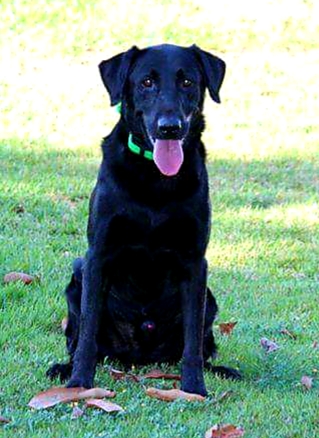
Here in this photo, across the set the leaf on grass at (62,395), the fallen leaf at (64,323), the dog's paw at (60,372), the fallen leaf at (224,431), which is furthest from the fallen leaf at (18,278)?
the fallen leaf at (224,431)

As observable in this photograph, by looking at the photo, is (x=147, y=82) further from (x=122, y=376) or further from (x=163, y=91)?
(x=122, y=376)

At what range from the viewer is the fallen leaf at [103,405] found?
16.3 ft

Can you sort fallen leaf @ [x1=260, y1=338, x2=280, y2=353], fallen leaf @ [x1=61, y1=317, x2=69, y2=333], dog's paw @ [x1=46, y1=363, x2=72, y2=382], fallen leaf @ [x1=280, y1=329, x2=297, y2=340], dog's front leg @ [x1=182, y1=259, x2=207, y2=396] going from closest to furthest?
dog's front leg @ [x1=182, y1=259, x2=207, y2=396], dog's paw @ [x1=46, y1=363, x2=72, y2=382], fallen leaf @ [x1=61, y1=317, x2=69, y2=333], fallen leaf @ [x1=260, y1=338, x2=280, y2=353], fallen leaf @ [x1=280, y1=329, x2=297, y2=340]

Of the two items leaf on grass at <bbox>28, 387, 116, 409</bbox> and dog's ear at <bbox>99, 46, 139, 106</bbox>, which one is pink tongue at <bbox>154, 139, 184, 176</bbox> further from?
leaf on grass at <bbox>28, 387, 116, 409</bbox>

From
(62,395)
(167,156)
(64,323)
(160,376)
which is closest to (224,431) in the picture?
(62,395)

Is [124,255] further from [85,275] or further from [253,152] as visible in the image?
[253,152]

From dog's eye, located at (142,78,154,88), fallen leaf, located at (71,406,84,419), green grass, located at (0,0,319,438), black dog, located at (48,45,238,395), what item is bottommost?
green grass, located at (0,0,319,438)

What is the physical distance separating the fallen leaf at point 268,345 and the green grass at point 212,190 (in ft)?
0.18

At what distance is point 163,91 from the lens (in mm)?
5207

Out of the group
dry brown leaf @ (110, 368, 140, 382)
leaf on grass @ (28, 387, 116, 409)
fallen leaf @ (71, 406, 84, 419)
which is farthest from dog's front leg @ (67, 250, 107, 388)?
fallen leaf @ (71, 406, 84, 419)

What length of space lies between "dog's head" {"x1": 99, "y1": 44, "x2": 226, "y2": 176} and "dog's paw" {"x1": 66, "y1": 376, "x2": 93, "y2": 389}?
3.41 ft

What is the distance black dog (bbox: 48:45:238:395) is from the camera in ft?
17.2

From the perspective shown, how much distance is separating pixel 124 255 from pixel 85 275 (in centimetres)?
22

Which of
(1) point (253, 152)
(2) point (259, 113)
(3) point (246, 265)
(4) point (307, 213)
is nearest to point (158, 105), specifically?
(3) point (246, 265)
